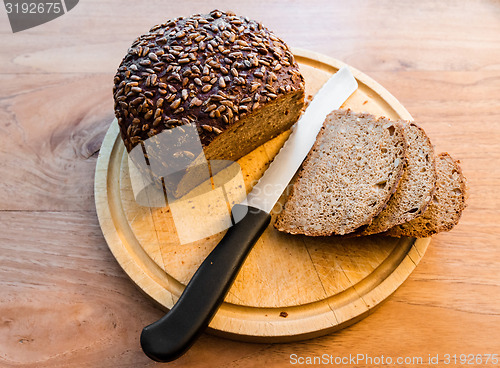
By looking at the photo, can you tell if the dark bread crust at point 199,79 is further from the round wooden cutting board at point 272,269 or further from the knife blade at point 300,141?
the round wooden cutting board at point 272,269

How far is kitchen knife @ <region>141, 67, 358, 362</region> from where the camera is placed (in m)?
1.84

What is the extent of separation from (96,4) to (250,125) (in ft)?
6.82

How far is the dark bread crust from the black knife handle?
0.54 m

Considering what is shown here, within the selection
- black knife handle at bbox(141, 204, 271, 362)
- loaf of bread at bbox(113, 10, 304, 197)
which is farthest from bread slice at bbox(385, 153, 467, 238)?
loaf of bread at bbox(113, 10, 304, 197)

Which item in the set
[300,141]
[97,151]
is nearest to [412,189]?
[300,141]

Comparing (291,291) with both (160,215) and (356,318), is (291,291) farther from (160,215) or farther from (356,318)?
(160,215)

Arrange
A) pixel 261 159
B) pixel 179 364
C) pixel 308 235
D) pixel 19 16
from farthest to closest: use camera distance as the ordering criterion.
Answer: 1. pixel 19 16
2. pixel 261 159
3. pixel 308 235
4. pixel 179 364

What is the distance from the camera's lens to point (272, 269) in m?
2.25

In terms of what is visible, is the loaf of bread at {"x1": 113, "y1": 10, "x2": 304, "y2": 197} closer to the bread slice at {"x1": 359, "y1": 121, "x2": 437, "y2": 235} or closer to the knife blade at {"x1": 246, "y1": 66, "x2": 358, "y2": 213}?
the knife blade at {"x1": 246, "y1": 66, "x2": 358, "y2": 213}

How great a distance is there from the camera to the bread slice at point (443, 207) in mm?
2240

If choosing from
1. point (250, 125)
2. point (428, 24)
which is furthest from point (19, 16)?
point (428, 24)

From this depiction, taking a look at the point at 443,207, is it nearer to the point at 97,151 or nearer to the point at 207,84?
the point at 207,84

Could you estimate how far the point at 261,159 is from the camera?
8.86ft

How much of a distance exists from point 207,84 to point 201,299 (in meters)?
1.12
